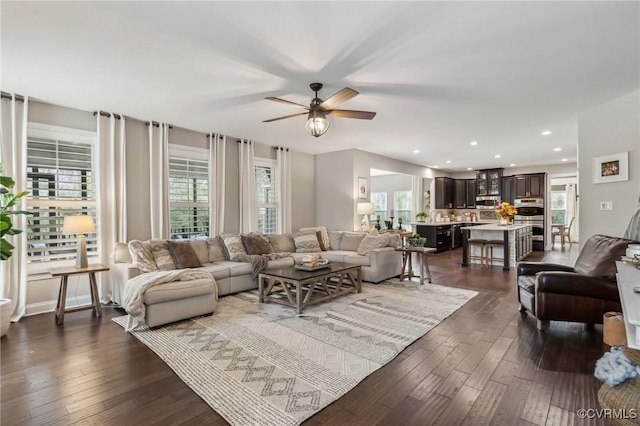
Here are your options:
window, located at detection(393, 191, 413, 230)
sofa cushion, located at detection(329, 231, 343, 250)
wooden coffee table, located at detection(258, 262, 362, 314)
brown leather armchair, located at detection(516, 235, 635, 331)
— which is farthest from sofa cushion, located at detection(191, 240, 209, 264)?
window, located at detection(393, 191, 413, 230)

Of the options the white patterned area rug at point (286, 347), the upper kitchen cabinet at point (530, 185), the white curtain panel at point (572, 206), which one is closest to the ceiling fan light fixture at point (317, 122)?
the white patterned area rug at point (286, 347)

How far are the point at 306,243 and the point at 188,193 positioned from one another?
2384mm

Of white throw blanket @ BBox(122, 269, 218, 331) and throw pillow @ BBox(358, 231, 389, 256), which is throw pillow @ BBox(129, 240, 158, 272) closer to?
white throw blanket @ BBox(122, 269, 218, 331)

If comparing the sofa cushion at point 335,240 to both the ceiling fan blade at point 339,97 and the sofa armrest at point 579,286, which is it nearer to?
the ceiling fan blade at point 339,97

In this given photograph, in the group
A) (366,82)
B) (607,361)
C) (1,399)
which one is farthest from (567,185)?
(1,399)

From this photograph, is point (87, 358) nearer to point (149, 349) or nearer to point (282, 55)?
point (149, 349)

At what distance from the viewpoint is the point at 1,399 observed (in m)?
2.15

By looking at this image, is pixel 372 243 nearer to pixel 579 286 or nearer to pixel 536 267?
pixel 536 267

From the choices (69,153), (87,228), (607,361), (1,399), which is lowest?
(1,399)

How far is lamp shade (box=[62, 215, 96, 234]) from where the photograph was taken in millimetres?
3730

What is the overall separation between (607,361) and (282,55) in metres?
3.11

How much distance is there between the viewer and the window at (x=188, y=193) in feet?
17.4

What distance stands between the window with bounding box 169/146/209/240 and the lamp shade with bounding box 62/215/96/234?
4.52 ft

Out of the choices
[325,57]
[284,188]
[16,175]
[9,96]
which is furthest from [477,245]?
[9,96]
